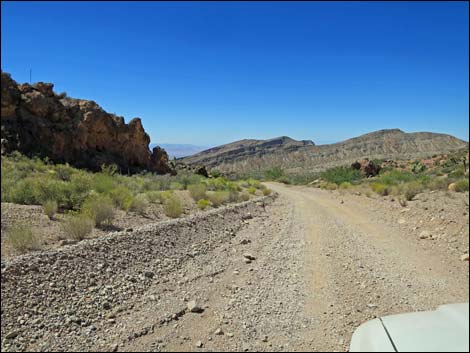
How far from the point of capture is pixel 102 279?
4.70 metres

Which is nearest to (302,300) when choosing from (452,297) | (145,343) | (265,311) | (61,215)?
(265,311)

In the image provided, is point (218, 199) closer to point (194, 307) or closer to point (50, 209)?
point (50, 209)

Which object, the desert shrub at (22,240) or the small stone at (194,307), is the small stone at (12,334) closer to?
the small stone at (194,307)

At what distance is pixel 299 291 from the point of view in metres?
4.51

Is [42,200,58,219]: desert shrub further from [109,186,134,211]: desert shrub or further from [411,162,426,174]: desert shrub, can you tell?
[411,162,426,174]: desert shrub

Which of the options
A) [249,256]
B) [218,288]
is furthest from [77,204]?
[218,288]

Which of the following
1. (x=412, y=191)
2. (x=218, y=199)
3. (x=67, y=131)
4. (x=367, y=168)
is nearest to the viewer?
Answer: (x=218, y=199)

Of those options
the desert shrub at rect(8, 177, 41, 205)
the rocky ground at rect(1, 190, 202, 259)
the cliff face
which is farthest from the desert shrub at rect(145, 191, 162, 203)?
the cliff face

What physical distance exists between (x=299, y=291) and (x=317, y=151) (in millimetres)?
80666

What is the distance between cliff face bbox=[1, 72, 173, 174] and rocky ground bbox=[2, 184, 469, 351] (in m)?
15.5

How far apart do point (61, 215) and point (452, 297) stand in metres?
7.11

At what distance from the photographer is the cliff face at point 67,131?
20.1 metres

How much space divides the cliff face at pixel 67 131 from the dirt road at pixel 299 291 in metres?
16.5

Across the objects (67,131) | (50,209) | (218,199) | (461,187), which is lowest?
(218,199)
